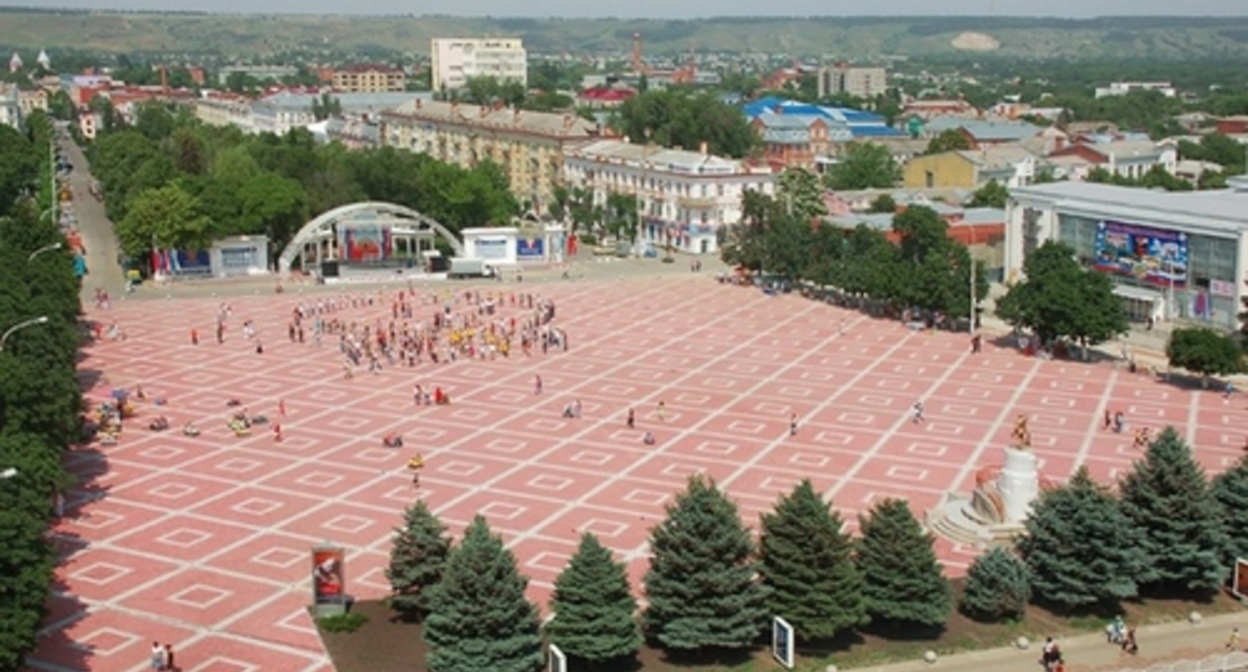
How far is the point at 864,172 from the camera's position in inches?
4262

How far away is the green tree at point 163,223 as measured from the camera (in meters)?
72.5

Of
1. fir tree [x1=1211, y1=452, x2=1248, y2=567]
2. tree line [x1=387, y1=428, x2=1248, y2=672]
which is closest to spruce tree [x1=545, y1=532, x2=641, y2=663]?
tree line [x1=387, y1=428, x2=1248, y2=672]

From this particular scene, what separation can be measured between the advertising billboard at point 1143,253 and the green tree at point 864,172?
1773 inches

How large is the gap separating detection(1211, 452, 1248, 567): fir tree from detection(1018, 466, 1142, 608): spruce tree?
2.54m

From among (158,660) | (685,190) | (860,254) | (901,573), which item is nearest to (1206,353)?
(860,254)

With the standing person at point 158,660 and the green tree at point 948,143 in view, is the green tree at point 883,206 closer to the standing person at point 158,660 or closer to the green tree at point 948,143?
the green tree at point 948,143

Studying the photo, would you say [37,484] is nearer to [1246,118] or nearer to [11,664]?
[11,664]

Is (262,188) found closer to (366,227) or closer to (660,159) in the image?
(366,227)

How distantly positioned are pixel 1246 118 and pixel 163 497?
14886 centimetres

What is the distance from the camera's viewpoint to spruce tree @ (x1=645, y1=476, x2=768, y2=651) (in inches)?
975

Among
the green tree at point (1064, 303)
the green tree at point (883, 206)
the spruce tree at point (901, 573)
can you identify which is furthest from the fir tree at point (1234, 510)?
the green tree at point (883, 206)

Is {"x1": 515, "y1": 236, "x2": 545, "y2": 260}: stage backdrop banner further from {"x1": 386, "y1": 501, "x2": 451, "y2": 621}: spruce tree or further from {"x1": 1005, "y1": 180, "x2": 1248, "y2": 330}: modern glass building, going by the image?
{"x1": 386, "y1": 501, "x2": 451, "y2": 621}: spruce tree

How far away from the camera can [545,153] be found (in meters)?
105

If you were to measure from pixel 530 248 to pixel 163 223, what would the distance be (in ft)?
67.3
